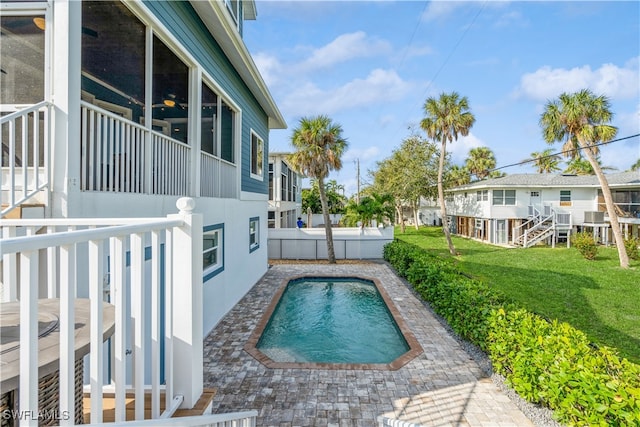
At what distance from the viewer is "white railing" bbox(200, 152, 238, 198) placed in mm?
7027

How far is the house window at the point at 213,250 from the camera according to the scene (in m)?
7.22

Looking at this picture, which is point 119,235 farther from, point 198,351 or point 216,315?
point 216,315

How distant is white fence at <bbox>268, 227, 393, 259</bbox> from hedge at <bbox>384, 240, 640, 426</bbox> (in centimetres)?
953

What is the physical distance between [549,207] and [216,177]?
2591cm

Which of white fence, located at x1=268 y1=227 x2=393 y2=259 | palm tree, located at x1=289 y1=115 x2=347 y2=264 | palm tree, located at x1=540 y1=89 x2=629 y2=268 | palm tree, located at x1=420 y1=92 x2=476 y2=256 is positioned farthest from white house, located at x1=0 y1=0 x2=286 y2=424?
palm tree, located at x1=540 y1=89 x2=629 y2=268

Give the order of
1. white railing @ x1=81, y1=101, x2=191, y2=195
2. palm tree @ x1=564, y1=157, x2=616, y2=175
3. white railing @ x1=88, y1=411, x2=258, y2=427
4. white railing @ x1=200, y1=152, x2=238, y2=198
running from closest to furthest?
white railing @ x1=88, y1=411, x2=258, y2=427 < white railing @ x1=81, y1=101, x2=191, y2=195 < white railing @ x1=200, y1=152, x2=238, y2=198 < palm tree @ x1=564, y1=157, x2=616, y2=175

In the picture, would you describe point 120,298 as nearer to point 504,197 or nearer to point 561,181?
point 504,197

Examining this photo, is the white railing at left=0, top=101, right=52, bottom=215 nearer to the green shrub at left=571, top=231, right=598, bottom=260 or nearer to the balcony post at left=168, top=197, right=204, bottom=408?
the balcony post at left=168, top=197, right=204, bottom=408

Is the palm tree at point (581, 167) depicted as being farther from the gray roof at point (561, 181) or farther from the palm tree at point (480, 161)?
the gray roof at point (561, 181)

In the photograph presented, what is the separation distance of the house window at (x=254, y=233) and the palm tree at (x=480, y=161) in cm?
3268

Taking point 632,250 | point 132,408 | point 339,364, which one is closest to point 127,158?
point 132,408

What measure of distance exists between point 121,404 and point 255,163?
10204mm

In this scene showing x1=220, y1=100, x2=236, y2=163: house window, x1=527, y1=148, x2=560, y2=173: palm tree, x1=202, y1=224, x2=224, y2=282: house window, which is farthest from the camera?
x1=527, y1=148, x2=560, y2=173: palm tree

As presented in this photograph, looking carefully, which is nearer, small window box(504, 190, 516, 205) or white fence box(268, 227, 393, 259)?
white fence box(268, 227, 393, 259)
